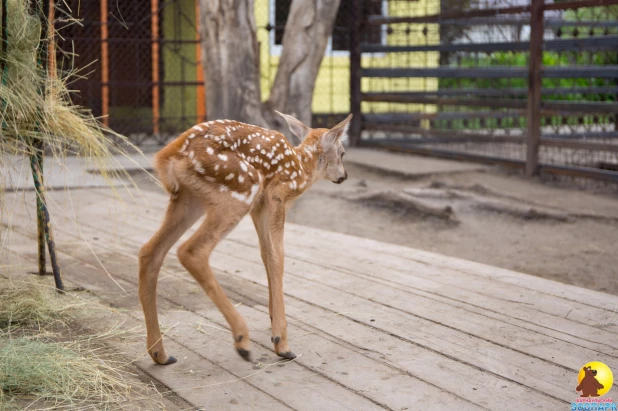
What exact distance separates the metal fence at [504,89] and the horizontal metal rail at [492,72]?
0.01m

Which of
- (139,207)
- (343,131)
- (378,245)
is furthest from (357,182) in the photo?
(343,131)

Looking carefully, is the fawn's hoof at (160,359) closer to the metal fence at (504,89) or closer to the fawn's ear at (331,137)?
the fawn's ear at (331,137)

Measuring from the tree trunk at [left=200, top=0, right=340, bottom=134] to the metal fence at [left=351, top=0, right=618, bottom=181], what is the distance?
8.39ft

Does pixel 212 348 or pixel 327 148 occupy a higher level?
pixel 327 148

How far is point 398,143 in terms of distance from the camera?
39.5ft

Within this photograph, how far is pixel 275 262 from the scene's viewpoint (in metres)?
3.58

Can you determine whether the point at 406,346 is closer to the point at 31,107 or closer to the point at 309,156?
the point at 309,156

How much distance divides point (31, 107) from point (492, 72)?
7284 mm

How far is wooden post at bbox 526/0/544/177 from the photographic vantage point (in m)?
9.36

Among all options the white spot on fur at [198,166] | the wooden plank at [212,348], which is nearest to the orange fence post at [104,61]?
the wooden plank at [212,348]

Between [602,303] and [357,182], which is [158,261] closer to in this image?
[602,303]

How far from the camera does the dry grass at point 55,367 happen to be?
2.92 meters

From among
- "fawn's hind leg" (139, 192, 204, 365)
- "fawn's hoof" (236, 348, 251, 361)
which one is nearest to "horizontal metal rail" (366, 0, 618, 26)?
"fawn's hind leg" (139, 192, 204, 365)

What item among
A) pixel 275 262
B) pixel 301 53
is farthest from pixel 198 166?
pixel 301 53
